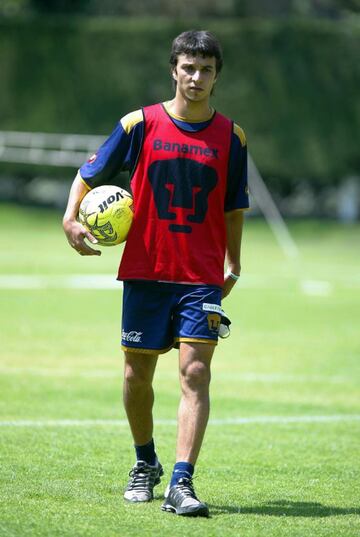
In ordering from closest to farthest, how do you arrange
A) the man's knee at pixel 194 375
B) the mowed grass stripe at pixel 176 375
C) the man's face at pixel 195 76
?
1. the man's knee at pixel 194 375
2. the man's face at pixel 195 76
3. the mowed grass stripe at pixel 176 375

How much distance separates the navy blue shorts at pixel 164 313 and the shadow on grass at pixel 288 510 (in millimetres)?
848

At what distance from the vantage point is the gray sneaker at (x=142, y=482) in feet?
20.9

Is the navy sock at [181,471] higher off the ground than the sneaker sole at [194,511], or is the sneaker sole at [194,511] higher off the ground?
the navy sock at [181,471]

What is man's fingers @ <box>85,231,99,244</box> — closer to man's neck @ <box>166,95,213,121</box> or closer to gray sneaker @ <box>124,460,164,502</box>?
man's neck @ <box>166,95,213,121</box>

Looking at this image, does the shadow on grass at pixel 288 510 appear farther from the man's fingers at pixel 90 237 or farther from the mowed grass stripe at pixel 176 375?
the mowed grass stripe at pixel 176 375

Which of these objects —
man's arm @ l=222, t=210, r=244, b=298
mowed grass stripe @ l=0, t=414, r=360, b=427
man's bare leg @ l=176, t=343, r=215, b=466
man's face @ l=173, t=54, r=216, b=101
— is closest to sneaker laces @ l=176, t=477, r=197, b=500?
man's bare leg @ l=176, t=343, r=215, b=466

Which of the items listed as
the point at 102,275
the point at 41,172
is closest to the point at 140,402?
the point at 102,275

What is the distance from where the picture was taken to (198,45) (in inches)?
249

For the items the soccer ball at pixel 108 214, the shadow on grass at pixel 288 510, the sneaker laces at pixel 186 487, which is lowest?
the shadow on grass at pixel 288 510

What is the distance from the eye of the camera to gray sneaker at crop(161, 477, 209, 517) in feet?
19.5

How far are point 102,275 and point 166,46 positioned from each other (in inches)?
684

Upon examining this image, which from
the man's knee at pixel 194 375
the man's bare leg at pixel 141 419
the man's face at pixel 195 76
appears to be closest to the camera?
the man's knee at pixel 194 375

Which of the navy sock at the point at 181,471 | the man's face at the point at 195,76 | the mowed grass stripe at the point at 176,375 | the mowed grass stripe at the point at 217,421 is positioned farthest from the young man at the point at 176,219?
the mowed grass stripe at the point at 176,375

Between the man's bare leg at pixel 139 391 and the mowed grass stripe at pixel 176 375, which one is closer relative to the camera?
the man's bare leg at pixel 139 391
